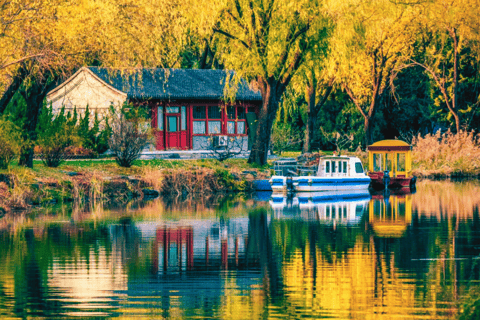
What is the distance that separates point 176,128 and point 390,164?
1482cm

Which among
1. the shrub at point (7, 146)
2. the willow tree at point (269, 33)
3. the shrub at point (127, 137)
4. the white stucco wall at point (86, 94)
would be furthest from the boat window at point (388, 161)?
the shrub at point (7, 146)

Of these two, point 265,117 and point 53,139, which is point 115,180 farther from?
point 265,117

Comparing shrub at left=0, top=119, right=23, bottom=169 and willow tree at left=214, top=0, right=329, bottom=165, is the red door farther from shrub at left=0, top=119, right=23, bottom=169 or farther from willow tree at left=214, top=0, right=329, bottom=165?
shrub at left=0, top=119, right=23, bottom=169

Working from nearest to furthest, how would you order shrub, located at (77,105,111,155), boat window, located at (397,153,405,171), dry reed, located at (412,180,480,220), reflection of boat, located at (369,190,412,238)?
reflection of boat, located at (369,190,412,238) → dry reed, located at (412,180,480,220) → shrub, located at (77,105,111,155) → boat window, located at (397,153,405,171)

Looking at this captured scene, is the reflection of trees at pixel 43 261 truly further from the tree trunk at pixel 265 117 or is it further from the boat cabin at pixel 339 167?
the tree trunk at pixel 265 117

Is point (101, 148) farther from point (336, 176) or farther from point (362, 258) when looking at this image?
point (362, 258)

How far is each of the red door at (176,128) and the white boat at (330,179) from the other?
13479 millimetres

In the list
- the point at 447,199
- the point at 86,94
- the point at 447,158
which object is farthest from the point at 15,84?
the point at 447,158

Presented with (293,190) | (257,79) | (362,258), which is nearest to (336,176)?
(293,190)

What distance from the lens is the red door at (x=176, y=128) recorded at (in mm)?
56562

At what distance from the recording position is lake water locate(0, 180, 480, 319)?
547 inches

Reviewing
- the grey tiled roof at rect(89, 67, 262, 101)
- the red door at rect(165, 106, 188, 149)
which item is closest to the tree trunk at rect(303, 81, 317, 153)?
the grey tiled roof at rect(89, 67, 262, 101)

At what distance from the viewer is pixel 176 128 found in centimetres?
5688

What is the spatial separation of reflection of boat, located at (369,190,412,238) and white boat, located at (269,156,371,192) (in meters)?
1.61
